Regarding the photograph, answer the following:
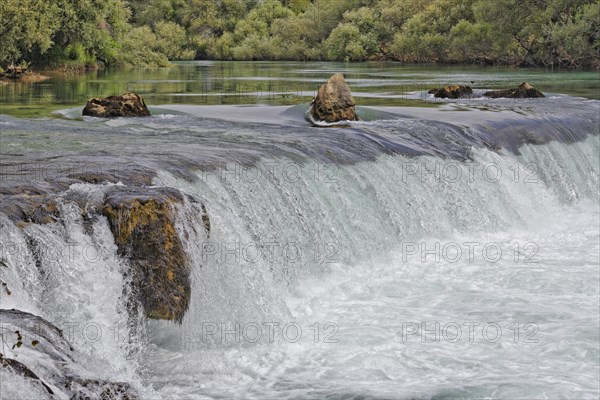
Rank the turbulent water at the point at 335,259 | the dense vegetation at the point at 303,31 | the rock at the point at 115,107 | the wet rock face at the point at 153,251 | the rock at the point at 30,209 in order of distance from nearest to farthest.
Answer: the turbulent water at the point at 335,259
the wet rock face at the point at 153,251
the rock at the point at 30,209
the rock at the point at 115,107
the dense vegetation at the point at 303,31

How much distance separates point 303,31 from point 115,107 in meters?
46.2

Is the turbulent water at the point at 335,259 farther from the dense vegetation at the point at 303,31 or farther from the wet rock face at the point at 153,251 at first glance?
the dense vegetation at the point at 303,31

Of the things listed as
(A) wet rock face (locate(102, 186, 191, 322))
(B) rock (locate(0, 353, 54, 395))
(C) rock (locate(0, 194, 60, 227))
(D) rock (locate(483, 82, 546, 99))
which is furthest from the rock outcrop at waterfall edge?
(D) rock (locate(483, 82, 546, 99))

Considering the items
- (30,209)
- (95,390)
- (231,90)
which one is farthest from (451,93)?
(95,390)

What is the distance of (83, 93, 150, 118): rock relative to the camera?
15539 millimetres

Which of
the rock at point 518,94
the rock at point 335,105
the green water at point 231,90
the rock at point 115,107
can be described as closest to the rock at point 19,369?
the rock at point 335,105

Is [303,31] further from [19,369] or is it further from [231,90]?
[19,369]

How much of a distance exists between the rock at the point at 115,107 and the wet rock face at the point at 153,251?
27.5 ft

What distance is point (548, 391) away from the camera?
6.72 metres

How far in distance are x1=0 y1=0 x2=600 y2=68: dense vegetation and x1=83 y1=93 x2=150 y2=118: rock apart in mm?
14713

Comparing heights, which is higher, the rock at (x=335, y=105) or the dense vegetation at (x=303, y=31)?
the dense vegetation at (x=303, y=31)

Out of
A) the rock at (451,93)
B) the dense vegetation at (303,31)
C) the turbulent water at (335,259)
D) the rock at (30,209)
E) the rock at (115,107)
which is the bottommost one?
the turbulent water at (335,259)

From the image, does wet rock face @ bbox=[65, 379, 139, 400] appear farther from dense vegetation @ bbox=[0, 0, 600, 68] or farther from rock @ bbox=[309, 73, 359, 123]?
dense vegetation @ bbox=[0, 0, 600, 68]

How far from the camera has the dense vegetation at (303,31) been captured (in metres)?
33.5
